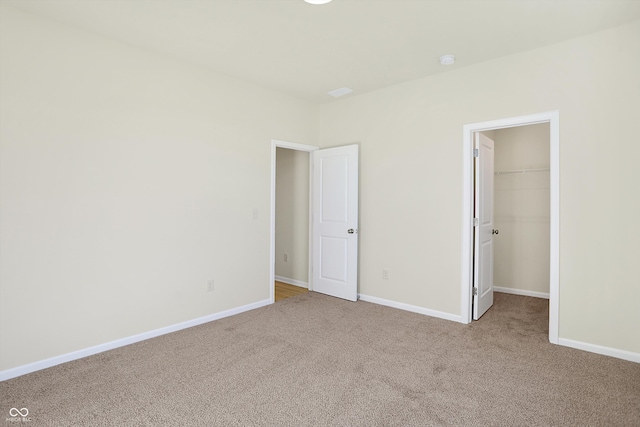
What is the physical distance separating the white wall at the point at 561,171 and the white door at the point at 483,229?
A: 0.63 feet

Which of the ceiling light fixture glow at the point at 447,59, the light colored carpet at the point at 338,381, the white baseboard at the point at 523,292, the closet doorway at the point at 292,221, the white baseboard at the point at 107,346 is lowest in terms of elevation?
the light colored carpet at the point at 338,381

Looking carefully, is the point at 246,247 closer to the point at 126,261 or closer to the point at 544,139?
the point at 126,261

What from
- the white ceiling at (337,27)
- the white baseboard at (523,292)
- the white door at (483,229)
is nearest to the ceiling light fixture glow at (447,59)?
the white ceiling at (337,27)

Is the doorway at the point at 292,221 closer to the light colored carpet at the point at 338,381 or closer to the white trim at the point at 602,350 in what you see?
the light colored carpet at the point at 338,381

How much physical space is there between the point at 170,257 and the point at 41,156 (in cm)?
132

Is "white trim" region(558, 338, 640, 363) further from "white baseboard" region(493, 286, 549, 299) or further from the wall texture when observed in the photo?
"white baseboard" region(493, 286, 549, 299)

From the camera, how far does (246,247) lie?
404cm

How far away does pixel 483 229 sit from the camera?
380 cm

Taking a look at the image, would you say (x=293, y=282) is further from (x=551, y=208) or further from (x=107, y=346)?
(x=551, y=208)

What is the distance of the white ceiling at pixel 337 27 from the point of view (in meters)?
2.46

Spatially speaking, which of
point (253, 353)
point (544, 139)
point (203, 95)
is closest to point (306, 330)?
point (253, 353)

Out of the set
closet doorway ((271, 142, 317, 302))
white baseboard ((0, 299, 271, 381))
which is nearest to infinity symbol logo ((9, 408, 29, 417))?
white baseboard ((0, 299, 271, 381))

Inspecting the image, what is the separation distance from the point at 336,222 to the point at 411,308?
4.68 feet

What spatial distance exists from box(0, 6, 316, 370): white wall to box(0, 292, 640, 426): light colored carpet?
0.38m
